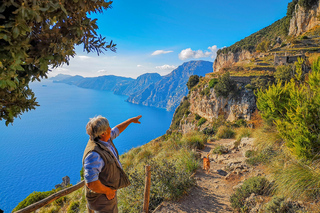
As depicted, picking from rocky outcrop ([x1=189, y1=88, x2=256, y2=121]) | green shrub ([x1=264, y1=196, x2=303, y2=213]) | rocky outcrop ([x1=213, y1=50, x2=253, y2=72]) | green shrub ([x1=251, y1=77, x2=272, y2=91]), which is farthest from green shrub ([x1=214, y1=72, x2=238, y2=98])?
rocky outcrop ([x1=213, y1=50, x2=253, y2=72])

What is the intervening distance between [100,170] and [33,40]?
1.46 m

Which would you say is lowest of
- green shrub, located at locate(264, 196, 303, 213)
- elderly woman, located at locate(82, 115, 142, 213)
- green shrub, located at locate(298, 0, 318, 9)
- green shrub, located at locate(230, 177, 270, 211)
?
green shrub, located at locate(230, 177, 270, 211)

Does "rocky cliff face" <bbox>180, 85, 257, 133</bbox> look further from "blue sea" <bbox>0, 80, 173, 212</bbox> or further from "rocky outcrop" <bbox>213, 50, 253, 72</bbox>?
"rocky outcrop" <bbox>213, 50, 253, 72</bbox>

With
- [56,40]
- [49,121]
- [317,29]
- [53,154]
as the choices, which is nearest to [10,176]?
[53,154]

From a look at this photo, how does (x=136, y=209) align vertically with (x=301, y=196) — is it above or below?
below

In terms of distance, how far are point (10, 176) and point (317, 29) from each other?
6736cm

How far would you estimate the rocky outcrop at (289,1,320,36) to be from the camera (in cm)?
3183

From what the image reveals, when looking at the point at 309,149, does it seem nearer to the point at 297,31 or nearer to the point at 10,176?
the point at 297,31

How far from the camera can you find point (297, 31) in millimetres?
35969

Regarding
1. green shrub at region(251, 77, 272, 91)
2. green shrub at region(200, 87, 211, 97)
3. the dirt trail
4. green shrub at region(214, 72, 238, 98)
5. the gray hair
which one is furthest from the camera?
green shrub at region(200, 87, 211, 97)

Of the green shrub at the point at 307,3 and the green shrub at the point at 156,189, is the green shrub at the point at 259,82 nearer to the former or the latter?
the green shrub at the point at 156,189

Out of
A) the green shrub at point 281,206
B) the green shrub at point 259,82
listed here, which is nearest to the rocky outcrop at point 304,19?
the green shrub at point 259,82

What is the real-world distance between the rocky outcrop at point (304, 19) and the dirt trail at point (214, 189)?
135 feet

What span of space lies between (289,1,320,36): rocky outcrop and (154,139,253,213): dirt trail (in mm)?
41026
